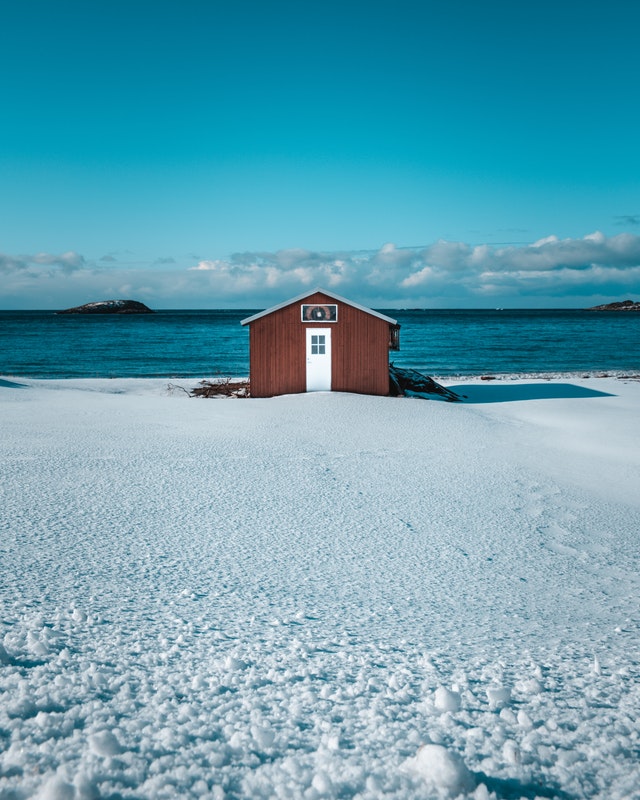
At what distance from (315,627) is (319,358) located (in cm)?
1739

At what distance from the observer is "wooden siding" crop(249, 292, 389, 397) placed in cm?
2184

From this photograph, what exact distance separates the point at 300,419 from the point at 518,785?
14.1 m

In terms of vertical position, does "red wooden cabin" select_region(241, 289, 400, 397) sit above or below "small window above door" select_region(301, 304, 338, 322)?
below

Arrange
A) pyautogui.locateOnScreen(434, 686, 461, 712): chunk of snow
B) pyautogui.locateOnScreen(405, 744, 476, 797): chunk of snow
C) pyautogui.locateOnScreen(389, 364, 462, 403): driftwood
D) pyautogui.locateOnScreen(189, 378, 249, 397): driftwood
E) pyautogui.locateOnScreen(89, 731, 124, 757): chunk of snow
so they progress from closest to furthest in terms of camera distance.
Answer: pyautogui.locateOnScreen(405, 744, 476, 797): chunk of snow → pyautogui.locateOnScreen(89, 731, 124, 757): chunk of snow → pyautogui.locateOnScreen(434, 686, 461, 712): chunk of snow → pyautogui.locateOnScreen(389, 364, 462, 403): driftwood → pyautogui.locateOnScreen(189, 378, 249, 397): driftwood

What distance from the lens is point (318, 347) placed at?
21938 mm

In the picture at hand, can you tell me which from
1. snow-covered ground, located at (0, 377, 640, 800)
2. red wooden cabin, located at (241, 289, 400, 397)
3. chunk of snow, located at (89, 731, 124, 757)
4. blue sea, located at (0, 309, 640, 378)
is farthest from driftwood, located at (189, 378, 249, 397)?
chunk of snow, located at (89, 731, 124, 757)

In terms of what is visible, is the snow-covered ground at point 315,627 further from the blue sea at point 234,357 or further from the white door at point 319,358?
the blue sea at point 234,357

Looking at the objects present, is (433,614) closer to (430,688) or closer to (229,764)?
(430,688)

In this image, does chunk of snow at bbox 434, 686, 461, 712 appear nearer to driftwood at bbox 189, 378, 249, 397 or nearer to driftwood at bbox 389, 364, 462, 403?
driftwood at bbox 389, 364, 462, 403

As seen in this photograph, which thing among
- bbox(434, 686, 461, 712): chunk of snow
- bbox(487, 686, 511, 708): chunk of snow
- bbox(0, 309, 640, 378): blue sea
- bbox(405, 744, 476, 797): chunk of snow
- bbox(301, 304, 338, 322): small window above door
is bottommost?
bbox(487, 686, 511, 708): chunk of snow

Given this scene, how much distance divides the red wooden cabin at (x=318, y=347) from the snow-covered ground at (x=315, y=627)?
1028cm

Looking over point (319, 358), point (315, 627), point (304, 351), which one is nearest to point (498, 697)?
point (315, 627)

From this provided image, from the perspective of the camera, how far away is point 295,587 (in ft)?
19.0

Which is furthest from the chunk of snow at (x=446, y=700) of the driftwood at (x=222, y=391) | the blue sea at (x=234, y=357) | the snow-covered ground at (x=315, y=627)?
the blue sea at (x=234, y=357)
